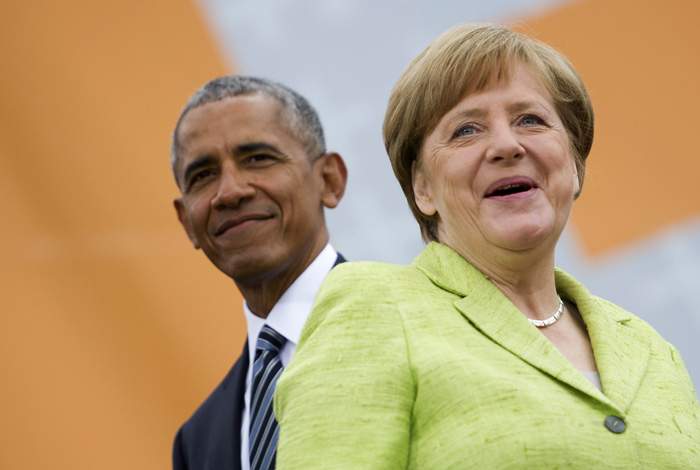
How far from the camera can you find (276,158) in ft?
5.75

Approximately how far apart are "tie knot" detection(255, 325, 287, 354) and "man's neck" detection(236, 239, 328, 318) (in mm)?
75

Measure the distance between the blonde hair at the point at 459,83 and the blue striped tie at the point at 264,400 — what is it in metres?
0.38

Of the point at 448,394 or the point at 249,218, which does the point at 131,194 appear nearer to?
the point at 249,218

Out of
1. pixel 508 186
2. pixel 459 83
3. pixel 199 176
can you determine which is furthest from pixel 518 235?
pixel 199 176

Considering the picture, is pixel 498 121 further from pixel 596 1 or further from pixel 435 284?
pixel 596 1

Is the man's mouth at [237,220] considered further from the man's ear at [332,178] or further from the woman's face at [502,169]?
the woman's face at [502,169]

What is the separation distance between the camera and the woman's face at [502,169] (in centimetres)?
110

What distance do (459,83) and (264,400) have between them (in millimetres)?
566

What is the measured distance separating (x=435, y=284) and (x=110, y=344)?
70.4 inches

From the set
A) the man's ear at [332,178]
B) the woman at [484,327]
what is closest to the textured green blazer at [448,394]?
the woman at [484,327]

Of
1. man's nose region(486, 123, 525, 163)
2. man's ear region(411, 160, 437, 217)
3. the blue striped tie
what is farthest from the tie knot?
man's nose region(486, 123, 525, 163)

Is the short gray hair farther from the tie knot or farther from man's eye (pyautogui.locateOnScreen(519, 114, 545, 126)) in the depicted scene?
man's eye (pyautogui.locateOnScreen(519, 114, 545, 126))

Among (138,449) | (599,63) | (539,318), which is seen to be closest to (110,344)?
(138,449)

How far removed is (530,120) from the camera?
1.13 meters
